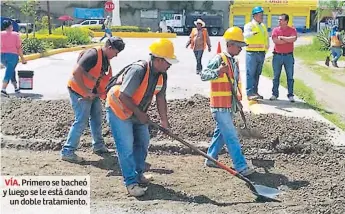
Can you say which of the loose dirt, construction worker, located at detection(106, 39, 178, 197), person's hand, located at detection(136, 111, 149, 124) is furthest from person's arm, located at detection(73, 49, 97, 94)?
person's hand, located at detection(136, 111, 149, 124)

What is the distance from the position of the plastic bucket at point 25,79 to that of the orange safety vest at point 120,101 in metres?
6.29

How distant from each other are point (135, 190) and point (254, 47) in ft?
18.3

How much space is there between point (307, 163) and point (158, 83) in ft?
8.23

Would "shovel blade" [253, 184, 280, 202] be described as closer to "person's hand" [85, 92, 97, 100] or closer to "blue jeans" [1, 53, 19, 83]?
"person's hand" [85, 92, 97, 100]

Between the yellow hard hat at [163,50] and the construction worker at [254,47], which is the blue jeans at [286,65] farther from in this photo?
the yellow hard hat at [163,50]

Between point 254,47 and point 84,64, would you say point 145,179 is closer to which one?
point 84,64

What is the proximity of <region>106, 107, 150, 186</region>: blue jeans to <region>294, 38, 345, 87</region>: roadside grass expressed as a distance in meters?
10.1

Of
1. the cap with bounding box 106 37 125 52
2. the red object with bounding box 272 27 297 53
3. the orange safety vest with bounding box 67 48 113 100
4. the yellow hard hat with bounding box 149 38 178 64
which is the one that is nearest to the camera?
the yellow hard hat with bounding box 149 38 178 64

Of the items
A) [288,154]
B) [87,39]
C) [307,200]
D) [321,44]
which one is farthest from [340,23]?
[307,200]

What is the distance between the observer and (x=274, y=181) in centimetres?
635

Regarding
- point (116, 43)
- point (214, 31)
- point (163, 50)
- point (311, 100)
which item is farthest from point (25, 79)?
point (214, 31)

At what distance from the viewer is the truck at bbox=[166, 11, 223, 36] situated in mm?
50438

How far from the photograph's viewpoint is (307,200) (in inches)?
218
